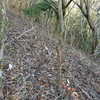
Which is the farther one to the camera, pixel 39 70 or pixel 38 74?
pixel 39 70

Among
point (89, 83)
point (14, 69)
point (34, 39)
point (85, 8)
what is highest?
point (85, 8)

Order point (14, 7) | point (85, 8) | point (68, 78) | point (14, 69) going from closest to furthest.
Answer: point (14, 69) → point (68, 78) → point (85, 8) → point (14, 7)

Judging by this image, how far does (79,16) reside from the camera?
16.1m

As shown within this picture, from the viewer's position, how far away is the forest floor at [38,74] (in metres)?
4.01

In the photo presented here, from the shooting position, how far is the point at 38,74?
4520 millimetres

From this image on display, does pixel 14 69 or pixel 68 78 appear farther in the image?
pixel 68 78

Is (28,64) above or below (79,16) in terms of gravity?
below

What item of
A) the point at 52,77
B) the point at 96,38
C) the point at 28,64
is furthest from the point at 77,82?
the point at 96,38

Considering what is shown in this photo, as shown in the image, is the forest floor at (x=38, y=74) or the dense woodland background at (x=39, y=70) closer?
the dense woodland background at (x=39, y=70)

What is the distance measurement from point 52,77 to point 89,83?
838mm

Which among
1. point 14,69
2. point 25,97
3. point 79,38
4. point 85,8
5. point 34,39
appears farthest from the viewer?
point 79,38

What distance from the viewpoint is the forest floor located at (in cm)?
401

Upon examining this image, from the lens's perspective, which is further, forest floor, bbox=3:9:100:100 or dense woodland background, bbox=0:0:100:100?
forest floor, bbox=3:9:100:100

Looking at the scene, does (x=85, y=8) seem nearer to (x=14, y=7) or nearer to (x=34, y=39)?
(x=14, y=7)
